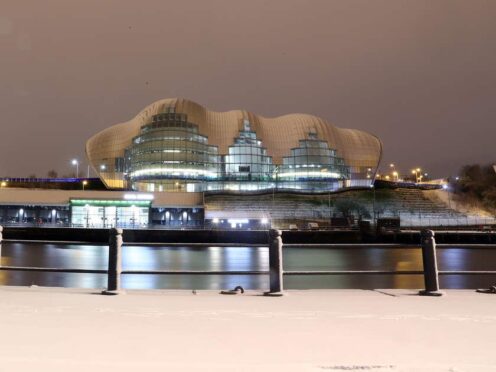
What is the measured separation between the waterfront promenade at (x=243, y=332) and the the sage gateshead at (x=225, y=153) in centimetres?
9168

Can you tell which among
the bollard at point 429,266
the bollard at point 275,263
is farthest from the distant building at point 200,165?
the bollard at point 275,263

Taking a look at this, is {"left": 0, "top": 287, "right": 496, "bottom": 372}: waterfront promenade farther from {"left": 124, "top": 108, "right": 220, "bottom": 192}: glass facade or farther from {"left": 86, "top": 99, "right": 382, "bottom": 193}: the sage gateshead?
{"left": 124, "top": 108, "right": 220, "bottom": 192}: glass facade

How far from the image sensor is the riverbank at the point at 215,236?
2206 inches

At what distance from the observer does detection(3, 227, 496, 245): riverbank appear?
184 feet

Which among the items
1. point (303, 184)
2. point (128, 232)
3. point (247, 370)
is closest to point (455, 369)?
point (247, 370)

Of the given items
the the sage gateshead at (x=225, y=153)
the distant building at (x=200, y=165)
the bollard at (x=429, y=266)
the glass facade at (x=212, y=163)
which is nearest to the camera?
the bollard at (x=429, y=266)

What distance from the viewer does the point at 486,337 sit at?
4.80 m

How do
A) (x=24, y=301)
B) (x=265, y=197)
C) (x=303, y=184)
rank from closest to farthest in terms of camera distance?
(x=24, y=301)
(x=265, y=197)
(x=303, y=184)

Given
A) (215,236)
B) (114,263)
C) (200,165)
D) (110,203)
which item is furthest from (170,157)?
(114,263)

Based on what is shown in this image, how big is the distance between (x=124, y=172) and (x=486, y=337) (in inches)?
4560

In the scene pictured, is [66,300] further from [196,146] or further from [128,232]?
[196,146]

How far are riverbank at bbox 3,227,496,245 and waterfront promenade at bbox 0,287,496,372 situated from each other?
160ft

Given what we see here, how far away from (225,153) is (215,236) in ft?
183

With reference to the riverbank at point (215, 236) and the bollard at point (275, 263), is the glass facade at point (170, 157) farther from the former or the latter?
the bollard at point (275, 263)
